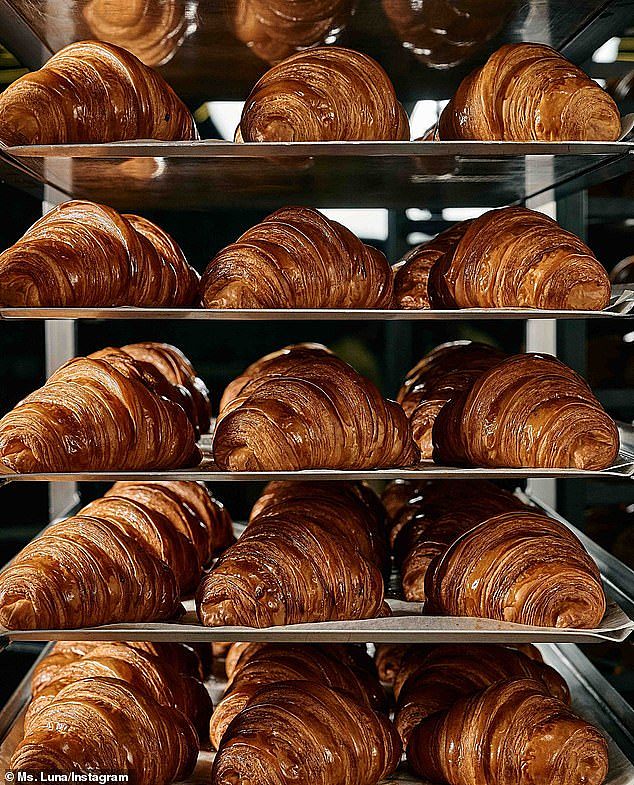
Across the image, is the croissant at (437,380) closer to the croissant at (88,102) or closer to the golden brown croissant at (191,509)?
the golden brown croissant at (191,509)

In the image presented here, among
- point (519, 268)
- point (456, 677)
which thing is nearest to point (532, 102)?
point (519, 268)

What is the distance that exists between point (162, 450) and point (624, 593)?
1.06 metres

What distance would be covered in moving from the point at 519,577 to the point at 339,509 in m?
0.47

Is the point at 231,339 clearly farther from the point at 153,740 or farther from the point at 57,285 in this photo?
the point at 153,740

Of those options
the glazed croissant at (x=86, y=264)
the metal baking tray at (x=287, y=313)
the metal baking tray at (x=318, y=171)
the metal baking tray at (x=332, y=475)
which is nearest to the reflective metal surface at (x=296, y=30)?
the metal baking tray at (x=318, y=171)

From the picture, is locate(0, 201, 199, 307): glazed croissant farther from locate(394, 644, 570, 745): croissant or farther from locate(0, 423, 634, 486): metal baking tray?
locate(394, 644, 570, 745): croissant

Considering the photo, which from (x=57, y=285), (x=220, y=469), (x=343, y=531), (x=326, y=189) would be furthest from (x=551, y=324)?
(x=57, y=285)

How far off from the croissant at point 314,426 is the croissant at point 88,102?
23.6 inches

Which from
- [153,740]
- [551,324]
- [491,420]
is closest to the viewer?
[153,740]

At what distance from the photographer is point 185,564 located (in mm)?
2143

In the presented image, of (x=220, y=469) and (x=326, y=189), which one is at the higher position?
(x=326, y=189)

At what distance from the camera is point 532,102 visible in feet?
6.32

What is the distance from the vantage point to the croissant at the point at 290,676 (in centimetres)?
196

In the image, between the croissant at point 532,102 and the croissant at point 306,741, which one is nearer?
the croissant at point 306,741
